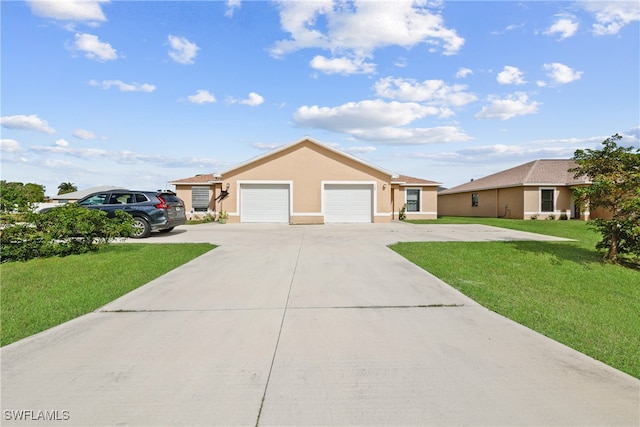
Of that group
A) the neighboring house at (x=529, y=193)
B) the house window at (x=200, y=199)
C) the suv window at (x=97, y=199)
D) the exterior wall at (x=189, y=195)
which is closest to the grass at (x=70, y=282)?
the suv window at (x=97, y=199)

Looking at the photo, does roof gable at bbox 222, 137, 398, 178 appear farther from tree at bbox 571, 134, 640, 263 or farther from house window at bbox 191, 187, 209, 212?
tree at bbox 571, 134, 640, 263

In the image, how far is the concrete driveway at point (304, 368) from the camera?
2471 mm

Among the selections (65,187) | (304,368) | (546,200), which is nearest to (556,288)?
(304,368)

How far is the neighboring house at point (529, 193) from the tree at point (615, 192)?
49.2ft

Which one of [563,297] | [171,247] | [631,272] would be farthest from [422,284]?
[171,247]

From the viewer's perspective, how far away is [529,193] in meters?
24.0

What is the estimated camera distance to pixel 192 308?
4.71 m

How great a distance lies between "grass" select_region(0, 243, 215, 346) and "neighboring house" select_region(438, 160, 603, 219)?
23.5 metres

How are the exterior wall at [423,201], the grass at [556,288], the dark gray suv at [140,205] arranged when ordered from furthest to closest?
the exterior wall at [423,201], the dark gray suv at [140,205], the grass at [556,288]

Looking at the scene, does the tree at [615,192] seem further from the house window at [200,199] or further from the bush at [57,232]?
the house window at [200,199]

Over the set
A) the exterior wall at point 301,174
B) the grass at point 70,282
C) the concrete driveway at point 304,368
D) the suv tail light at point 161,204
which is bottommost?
the concrete driveway at point 304,368

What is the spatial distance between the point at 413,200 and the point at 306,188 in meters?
9.28

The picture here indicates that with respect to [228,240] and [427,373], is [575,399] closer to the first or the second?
[427,373]

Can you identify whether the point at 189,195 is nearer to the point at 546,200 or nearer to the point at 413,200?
the point at 413,200
